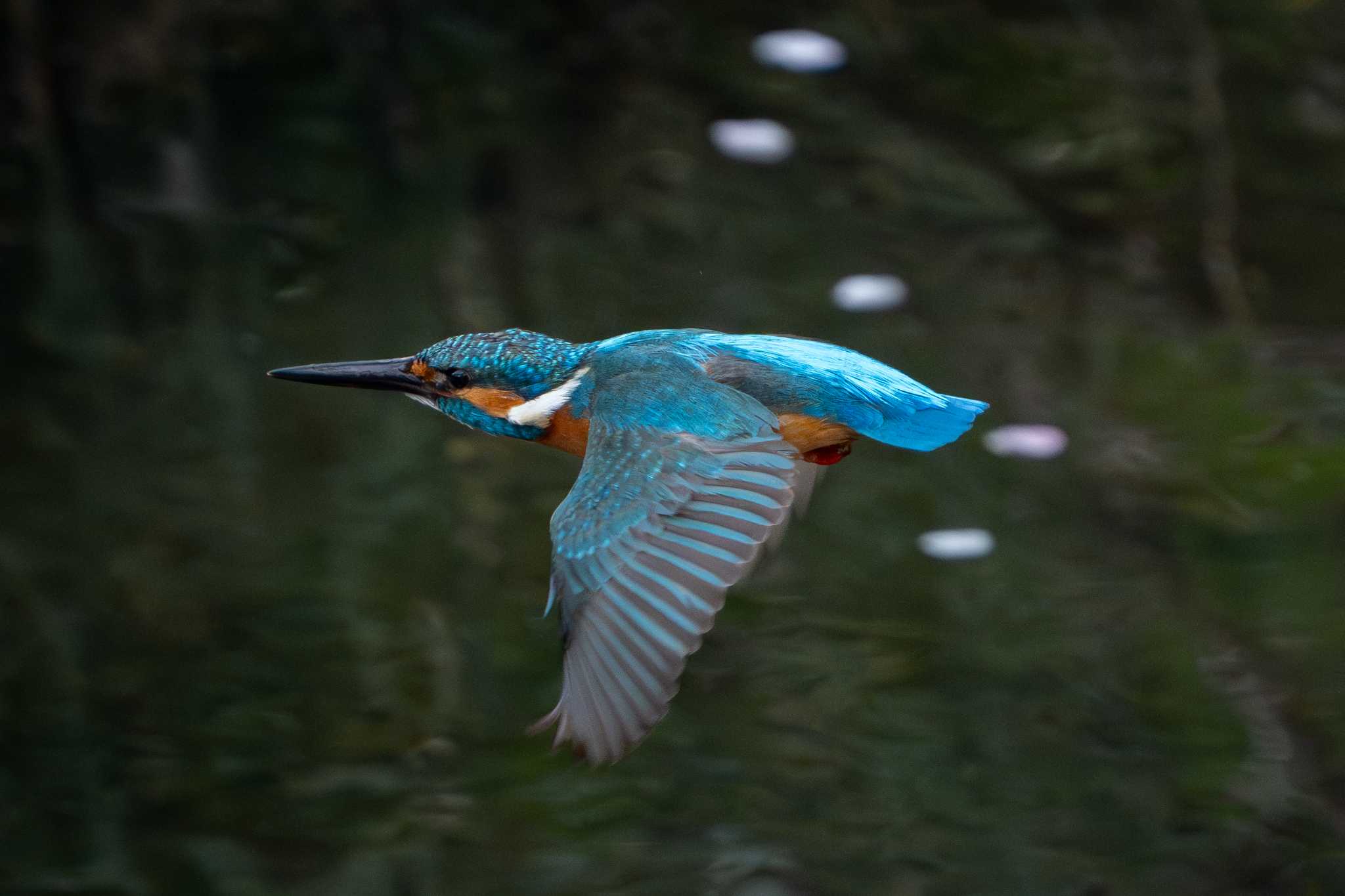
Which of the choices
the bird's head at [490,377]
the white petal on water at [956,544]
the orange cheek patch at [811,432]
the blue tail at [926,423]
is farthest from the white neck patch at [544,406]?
the white petal on water at [956,544]

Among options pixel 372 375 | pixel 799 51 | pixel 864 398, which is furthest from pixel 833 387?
pixel 799 51

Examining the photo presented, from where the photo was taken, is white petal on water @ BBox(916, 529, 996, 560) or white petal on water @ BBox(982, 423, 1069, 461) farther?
white petal on water @ BBox(982, 423, 1069, 461)

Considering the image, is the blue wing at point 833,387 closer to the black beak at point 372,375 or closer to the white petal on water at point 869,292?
the black beak at point 372,375

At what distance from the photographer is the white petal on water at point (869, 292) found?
398 centimetres

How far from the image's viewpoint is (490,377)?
2254 millimetres

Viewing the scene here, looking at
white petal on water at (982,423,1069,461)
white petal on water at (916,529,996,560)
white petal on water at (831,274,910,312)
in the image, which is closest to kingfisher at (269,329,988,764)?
white petal on water at (916,529,996,560)

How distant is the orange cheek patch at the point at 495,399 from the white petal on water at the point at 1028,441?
1825 millimetres

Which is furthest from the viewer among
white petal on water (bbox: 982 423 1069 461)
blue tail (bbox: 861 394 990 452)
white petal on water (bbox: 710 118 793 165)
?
white petal on water (bbox: 710 118 793 165)

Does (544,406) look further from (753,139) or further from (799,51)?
(799,51)

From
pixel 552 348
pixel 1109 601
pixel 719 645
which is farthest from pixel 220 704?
pixel 1109 601

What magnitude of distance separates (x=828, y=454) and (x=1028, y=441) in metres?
1.53

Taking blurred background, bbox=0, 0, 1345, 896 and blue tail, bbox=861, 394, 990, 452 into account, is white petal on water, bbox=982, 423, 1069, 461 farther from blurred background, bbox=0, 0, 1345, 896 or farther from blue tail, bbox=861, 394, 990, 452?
blue tail, bbox=861, 394, 990, 452

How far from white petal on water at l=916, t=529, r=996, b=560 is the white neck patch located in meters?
1.61

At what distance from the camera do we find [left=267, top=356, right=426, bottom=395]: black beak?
7.54 feet
